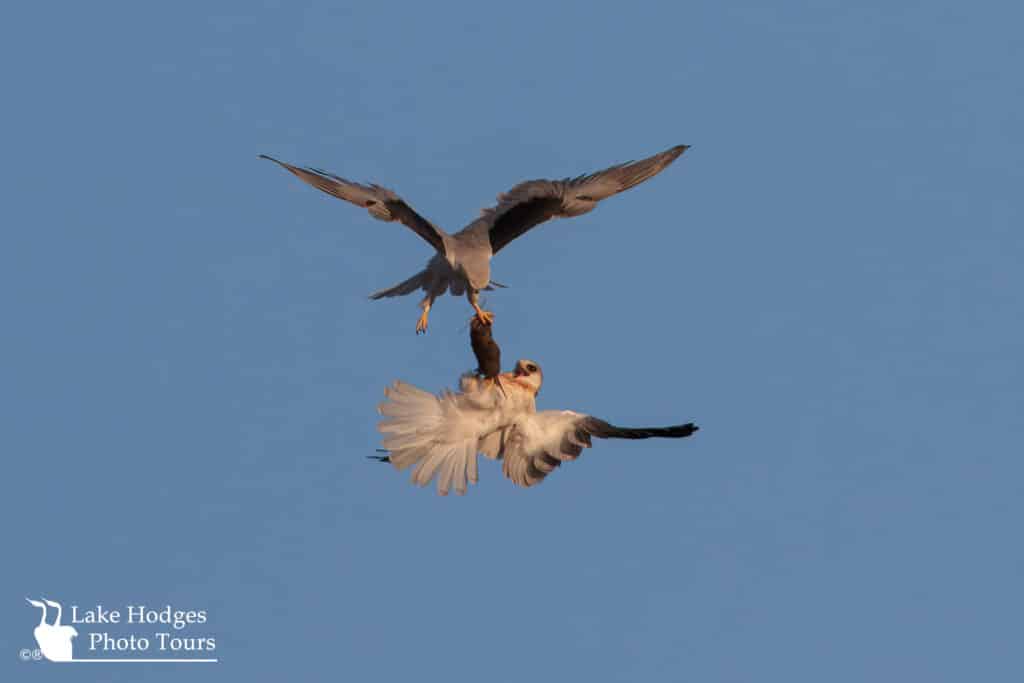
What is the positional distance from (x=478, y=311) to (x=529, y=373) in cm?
83

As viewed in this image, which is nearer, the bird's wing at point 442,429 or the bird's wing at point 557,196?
the bird's wing at point 442,429

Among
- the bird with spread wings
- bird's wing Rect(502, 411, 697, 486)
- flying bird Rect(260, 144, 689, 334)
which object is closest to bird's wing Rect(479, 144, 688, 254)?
flying bird Rect(260, 144, 689, 334)

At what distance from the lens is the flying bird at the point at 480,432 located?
2336 centimetres

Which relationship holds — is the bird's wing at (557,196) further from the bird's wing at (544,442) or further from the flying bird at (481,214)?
the bird's wing at (544,442)

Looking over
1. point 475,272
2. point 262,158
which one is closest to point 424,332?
point 475,272

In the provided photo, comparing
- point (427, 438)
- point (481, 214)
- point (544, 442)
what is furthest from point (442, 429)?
point (481, 214)

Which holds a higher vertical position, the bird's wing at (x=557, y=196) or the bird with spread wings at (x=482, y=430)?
the bird's wing at (x=557, y=196)

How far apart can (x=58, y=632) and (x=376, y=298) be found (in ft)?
24.5

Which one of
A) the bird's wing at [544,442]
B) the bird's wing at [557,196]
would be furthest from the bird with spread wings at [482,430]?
the bird's wing at [557,196]

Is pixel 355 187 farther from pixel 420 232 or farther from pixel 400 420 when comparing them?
pixel 400 420

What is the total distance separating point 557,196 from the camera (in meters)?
25.0

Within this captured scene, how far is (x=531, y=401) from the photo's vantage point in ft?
78.0

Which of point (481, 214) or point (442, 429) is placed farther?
point (481, 214)

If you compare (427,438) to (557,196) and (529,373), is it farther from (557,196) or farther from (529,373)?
(557,196)
